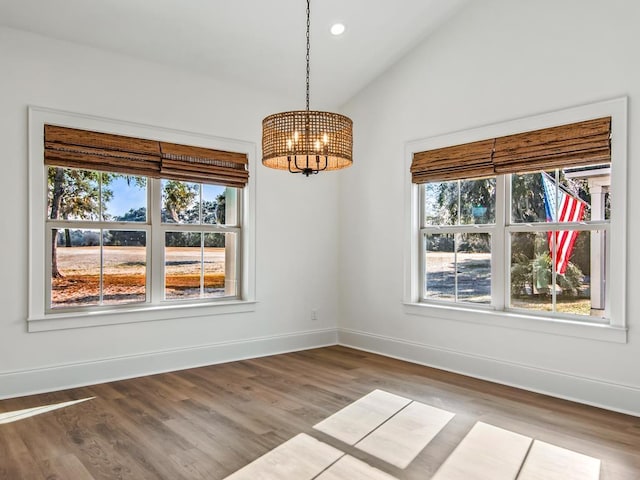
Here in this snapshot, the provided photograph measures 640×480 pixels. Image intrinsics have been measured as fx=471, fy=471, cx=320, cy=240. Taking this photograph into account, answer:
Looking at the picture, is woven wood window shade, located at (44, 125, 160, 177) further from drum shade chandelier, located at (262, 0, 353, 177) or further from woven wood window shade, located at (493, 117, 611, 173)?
woven wood window shade, located at (493, 117, 611, 173)

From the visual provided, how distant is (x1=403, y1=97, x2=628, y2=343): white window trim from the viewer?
3.49 meters

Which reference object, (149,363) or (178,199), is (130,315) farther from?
(178,199)

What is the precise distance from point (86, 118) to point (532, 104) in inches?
150

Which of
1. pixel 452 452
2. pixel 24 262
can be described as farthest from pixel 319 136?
pixel 24 262

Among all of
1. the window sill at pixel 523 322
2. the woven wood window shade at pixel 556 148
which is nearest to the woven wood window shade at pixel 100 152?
the window sill at pixel 523 322

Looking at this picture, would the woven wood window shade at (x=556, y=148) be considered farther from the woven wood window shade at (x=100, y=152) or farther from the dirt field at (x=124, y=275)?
the woven wood window shade at (x=100, y=152)

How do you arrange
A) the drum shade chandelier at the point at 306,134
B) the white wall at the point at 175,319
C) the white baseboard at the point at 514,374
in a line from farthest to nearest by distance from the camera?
the white wall at the point at 175,319, the white baseboard at the point at 514,374, the drum shade chandelier at the point at 306,134

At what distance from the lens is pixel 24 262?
149 inches

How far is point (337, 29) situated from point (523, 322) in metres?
3.16

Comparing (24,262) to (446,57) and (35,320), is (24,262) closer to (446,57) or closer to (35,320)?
(35,320)

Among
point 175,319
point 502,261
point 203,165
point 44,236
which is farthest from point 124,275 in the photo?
point 502,261

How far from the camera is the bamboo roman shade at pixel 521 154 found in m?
3.61

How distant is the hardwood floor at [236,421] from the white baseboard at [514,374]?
11 centimetres

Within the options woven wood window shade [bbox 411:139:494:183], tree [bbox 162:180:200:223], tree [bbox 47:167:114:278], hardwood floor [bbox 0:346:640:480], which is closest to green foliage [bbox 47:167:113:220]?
tree [bbox 47:167:114:278]
